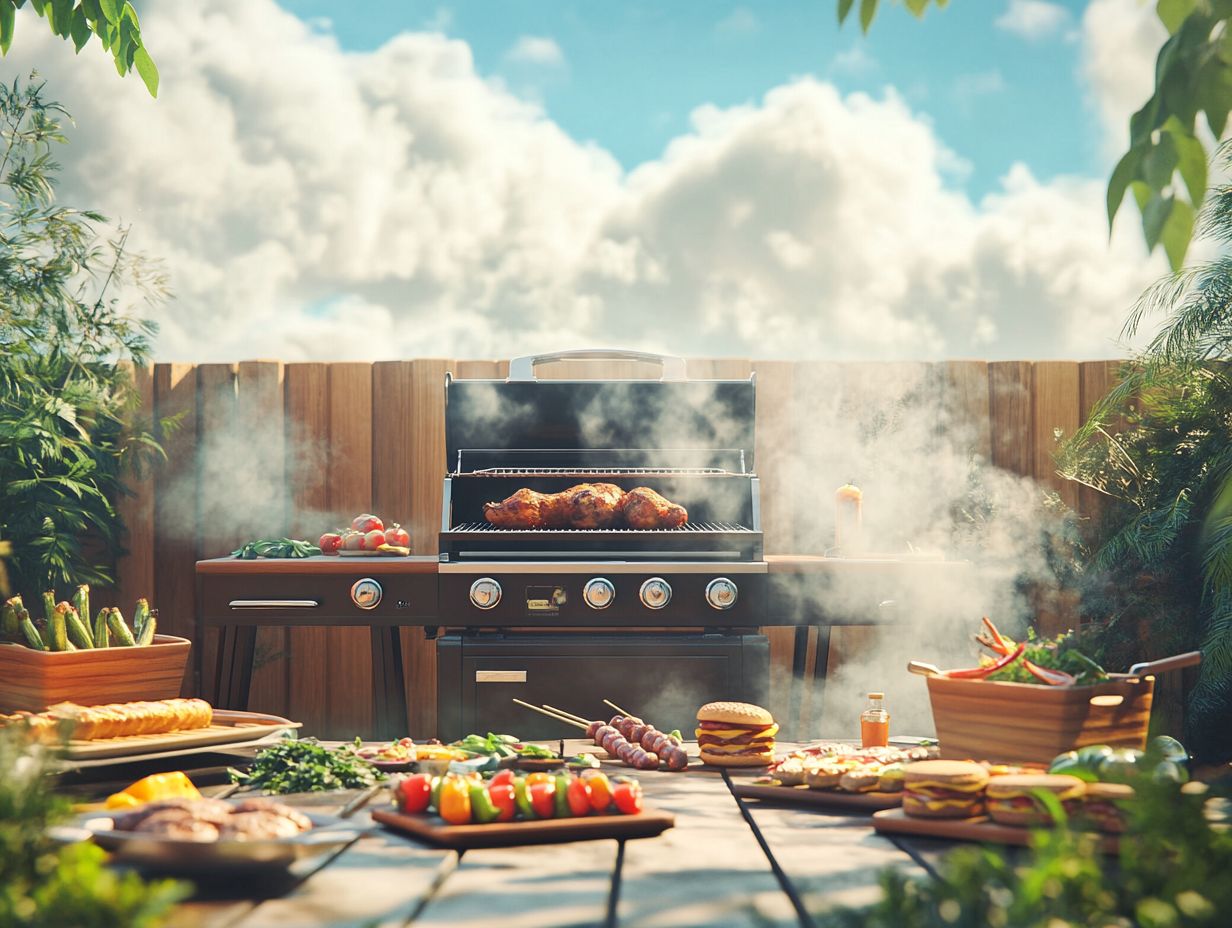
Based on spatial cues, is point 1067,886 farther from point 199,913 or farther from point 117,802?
point 117,802

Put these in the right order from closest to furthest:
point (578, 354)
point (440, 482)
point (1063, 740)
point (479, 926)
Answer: point (479, 926) < point (1063, 740) < point (578, 354) < point (440, 482)

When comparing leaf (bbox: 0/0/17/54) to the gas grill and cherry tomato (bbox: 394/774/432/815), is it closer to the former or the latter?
the gas grill

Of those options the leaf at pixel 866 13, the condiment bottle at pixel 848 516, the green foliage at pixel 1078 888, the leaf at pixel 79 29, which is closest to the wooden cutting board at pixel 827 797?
the green foliage at pixel 1078 888

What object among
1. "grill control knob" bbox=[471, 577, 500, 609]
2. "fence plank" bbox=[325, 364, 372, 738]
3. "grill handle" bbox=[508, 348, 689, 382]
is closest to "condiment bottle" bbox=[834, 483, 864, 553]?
"grill handle" bbox=[508, 348, 689, 382]

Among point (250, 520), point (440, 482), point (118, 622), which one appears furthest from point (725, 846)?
point (250, 520)

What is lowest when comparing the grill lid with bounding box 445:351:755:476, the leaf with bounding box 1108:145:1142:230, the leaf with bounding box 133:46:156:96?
the grill lid with bounding box 445:351:755:476

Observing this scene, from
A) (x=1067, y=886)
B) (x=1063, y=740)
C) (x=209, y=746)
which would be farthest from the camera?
(x=209, y=746)

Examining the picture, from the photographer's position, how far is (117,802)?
170 cm

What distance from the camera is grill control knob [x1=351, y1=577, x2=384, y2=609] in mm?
4578

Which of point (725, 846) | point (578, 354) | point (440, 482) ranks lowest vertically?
point (725, 846)

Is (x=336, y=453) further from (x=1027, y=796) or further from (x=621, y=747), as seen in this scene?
(x=1027, y=796)

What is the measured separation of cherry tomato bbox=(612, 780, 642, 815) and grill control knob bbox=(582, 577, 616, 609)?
2.65 meters

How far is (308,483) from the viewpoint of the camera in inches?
231

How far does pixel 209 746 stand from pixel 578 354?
2.88 m
